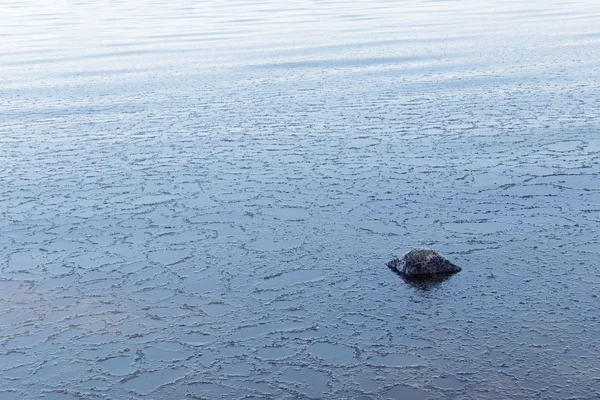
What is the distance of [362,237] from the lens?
19922 millimetres

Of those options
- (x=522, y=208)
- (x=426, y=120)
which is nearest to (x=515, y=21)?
(x=426, y=120)

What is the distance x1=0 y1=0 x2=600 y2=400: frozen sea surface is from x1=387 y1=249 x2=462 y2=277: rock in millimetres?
349

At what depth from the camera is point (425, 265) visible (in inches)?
695

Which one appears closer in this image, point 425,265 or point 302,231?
point 425,265

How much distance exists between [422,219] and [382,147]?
6920 millimetres

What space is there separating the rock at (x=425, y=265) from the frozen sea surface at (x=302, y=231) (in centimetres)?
35

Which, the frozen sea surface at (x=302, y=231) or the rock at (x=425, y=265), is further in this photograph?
the rock at (x=425, y=265)

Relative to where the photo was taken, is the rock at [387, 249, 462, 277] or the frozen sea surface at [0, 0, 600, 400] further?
the rock at [387, 249, 462, 277]

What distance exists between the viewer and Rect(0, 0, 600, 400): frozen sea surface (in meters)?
14.2

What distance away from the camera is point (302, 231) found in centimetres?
2044

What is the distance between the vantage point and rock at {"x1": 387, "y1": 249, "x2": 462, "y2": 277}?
17625mm

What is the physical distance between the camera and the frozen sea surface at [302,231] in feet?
46.6

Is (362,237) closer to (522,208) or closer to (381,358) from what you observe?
(522,208)

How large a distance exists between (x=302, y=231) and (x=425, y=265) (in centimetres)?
390
